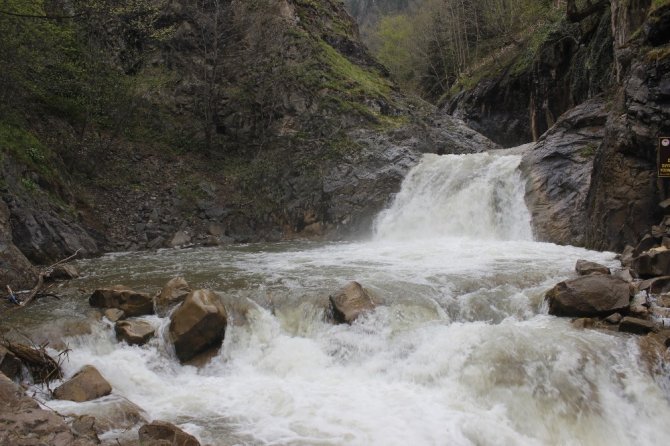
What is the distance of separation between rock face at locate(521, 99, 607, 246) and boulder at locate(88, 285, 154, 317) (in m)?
11.1

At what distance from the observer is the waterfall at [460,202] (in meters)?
16.0

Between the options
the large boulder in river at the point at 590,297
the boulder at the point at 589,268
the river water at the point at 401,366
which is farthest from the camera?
the boulder at the point at 589,268

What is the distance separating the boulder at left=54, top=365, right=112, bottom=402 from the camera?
6.30 m

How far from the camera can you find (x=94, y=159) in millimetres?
18484

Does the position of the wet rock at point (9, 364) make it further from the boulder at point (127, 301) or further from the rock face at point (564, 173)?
the rock face at point (564, 173)

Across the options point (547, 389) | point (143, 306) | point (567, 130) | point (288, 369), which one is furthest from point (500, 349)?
point (567, 130)

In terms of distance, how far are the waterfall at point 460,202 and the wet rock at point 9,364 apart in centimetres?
1339

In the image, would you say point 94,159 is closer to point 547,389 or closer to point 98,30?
point 98,30

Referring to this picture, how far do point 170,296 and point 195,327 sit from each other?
1402mm

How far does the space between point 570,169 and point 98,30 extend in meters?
18.9

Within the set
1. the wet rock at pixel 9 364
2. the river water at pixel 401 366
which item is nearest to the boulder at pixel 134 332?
the river water at pixel 401 366

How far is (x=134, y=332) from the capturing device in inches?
316

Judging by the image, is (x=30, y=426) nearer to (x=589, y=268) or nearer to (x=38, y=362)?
(x=38, y=362)

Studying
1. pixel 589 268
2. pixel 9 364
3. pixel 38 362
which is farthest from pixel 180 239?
pixel 589 268
